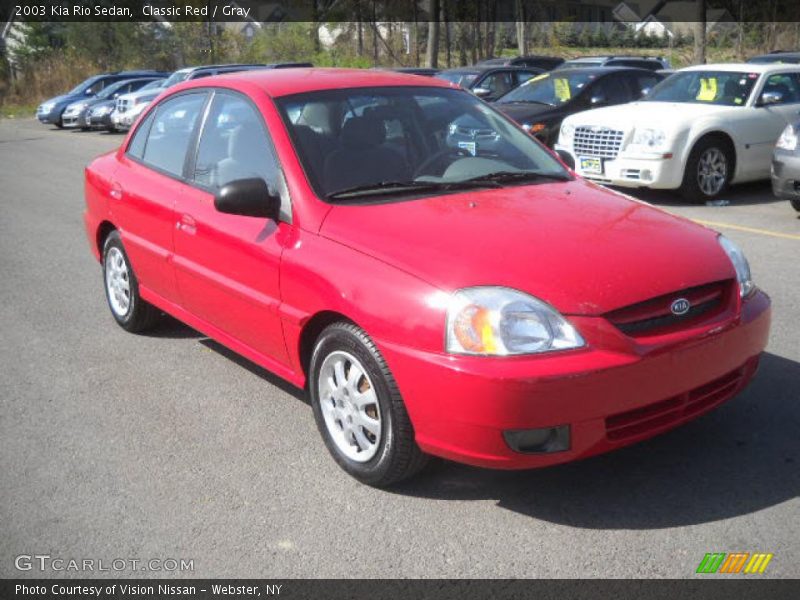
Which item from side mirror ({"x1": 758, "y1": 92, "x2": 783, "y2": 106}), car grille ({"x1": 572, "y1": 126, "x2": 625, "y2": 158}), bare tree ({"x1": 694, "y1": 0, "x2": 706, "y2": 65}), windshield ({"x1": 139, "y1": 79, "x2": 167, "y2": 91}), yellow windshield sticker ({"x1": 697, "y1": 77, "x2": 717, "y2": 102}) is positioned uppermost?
bare tree ({"x1": 694, "y1": 0, "x2": 706, "y2": 65})

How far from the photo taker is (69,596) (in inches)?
120

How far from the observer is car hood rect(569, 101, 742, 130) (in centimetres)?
990

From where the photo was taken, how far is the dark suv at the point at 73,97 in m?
27.2

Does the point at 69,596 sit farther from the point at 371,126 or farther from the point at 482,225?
the point at 371,126

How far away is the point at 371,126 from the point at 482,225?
997 millimetres

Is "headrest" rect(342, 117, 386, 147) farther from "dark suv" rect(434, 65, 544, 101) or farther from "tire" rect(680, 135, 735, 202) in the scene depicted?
"dark suv" rect(434, 65, 544, 101)

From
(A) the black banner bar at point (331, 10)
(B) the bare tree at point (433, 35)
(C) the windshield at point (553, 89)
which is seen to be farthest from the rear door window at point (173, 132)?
(A) the black banner bar at point (331, 10)

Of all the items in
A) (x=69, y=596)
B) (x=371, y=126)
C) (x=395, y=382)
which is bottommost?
(x=69, y=596)

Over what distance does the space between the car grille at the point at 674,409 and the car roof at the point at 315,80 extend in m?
2.24

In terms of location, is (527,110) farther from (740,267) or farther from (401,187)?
(740,267)

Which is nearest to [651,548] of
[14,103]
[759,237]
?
[759,237]

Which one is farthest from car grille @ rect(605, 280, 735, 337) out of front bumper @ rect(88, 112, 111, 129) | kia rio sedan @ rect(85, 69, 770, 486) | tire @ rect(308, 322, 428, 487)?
front bumper @ rect(88, 112, 111, 129)

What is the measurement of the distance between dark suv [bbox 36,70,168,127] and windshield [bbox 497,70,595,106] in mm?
17906

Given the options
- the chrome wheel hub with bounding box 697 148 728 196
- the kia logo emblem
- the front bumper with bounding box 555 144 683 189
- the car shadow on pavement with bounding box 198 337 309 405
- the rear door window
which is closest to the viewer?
the kia logo emblem
